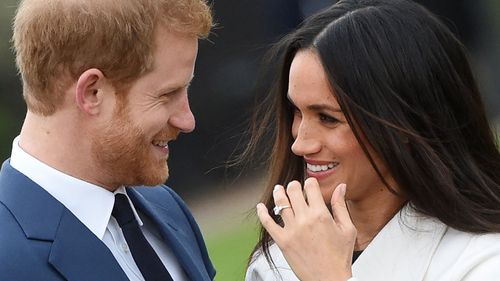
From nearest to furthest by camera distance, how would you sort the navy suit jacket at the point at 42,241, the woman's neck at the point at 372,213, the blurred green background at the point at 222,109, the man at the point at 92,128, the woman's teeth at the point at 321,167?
the navy suit jacket at the point at 42,241
the man at the point at 92,128
the woman's teeth at the point at 321,167
the woman's neck at the point at 372,213
the blurred green background at the point at 222,109

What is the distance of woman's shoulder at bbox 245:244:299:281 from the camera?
154 inches

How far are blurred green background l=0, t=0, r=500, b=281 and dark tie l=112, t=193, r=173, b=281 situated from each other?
5241 mm

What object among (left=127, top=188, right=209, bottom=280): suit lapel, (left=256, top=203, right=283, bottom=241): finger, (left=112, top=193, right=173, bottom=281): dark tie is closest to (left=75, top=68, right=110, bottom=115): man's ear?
(left=112, top=193, right=173, bottom=281): dark tie

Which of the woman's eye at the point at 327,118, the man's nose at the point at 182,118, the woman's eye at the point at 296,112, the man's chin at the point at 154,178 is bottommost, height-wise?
the woman's eye at the point at 296,112

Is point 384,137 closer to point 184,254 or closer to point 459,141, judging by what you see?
point 459,141

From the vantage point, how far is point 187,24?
3543 mm

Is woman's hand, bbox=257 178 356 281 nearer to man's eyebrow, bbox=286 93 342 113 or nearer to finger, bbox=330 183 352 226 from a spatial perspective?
finger, bbox=330 183 352 226

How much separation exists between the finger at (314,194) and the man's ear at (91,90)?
0.63 metres

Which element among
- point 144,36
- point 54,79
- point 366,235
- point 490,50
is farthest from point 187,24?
point 490,50

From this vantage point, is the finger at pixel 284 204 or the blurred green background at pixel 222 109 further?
the blurred green background at pixel 222 109

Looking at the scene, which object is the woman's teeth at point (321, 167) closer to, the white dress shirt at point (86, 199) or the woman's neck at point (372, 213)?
the woman's neck at point (372, 213)

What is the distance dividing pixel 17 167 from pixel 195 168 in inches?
228

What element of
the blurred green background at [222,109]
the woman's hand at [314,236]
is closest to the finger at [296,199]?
the woman's hand at [314,236]

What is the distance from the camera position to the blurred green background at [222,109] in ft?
29.7
